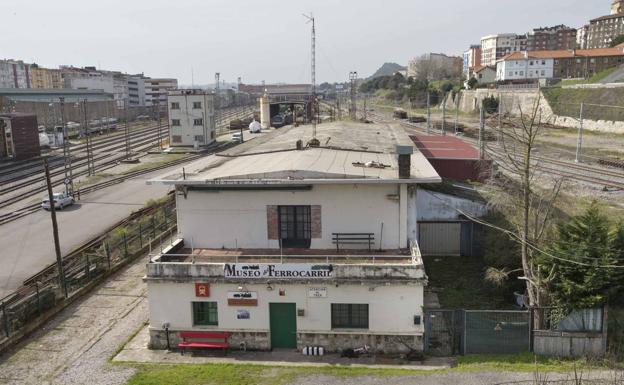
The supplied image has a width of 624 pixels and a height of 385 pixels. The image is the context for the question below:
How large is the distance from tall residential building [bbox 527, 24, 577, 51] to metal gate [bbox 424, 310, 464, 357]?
19644cm

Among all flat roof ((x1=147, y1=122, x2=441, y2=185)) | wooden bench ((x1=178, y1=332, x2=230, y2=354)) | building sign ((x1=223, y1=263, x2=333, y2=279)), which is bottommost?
wooden bench ((x1=178, y1=332, x2=230, y2=354))

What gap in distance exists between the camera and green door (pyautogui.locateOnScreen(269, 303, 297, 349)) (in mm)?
17641

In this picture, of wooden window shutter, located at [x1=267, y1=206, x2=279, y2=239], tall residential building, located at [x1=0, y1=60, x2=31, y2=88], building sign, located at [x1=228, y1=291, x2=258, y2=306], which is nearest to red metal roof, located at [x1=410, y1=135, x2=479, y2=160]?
wooden window shutter, located at [x1=267, y1=206, x2=279, y2=239]

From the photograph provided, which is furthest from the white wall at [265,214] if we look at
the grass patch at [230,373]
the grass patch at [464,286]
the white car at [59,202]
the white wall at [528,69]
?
the white wall at [528,69]

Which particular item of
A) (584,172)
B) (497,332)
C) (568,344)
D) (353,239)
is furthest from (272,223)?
(584,172)

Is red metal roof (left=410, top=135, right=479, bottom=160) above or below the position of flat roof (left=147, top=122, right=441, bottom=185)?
below

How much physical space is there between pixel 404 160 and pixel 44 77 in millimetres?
175427

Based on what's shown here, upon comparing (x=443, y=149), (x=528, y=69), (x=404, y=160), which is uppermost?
(x=528, y=69)

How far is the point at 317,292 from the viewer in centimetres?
1734

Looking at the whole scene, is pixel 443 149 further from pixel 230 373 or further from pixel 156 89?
pixel 156 89

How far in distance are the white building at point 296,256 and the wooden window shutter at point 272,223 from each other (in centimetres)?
4

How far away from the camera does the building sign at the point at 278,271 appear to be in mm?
17156

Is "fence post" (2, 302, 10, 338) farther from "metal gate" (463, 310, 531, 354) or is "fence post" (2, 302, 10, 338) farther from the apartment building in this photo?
the apartment building

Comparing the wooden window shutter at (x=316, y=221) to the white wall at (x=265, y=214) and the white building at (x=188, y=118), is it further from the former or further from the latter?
the white building at (x=188, y=118)
